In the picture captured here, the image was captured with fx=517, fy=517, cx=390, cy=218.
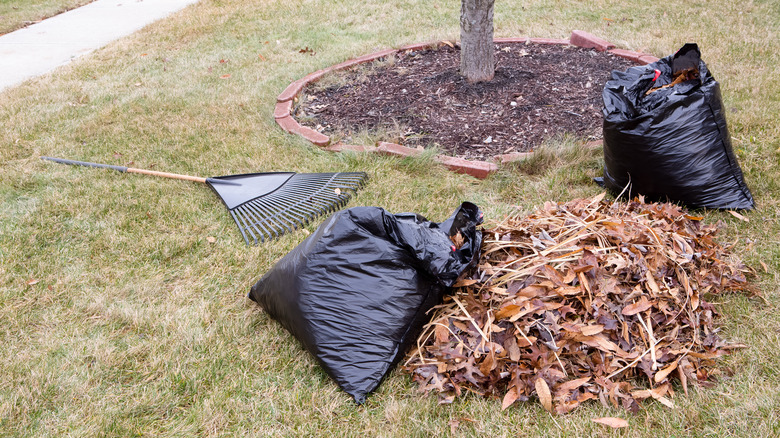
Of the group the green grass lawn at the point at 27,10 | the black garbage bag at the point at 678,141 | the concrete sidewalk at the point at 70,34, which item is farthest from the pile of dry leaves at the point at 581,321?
the green grass lawn at the point at 27,10

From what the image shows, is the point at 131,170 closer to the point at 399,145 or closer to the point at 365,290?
the point at 399,145

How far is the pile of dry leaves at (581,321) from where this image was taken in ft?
6.06

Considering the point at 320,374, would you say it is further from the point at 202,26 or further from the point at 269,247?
the point at 202,26

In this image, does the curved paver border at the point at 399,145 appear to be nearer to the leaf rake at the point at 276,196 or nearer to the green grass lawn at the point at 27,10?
the leaf rake at the point at 276,196

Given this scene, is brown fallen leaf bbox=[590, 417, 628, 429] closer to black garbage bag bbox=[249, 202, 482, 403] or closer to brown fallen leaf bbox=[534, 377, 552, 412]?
brown fallen leaf bbox=[534, 377, 552, 412]

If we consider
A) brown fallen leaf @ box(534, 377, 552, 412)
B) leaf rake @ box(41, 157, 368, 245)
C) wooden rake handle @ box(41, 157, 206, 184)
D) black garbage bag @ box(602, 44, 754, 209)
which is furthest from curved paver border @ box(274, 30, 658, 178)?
brown fallen leaf @ box(534, 377, 552, 412)

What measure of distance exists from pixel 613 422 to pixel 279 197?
2202mm

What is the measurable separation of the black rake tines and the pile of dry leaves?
1168mm

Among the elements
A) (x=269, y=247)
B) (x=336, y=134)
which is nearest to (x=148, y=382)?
(x=269, y=247)

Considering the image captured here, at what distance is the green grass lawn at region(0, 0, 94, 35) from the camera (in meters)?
7.68

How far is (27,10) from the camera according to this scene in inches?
330

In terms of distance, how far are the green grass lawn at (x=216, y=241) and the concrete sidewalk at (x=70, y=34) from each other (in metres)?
0.59

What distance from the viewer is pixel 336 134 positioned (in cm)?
392

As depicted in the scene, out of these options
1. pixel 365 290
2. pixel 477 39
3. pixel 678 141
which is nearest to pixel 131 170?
pixel 365 290
